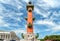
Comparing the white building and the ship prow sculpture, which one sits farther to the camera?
the white building

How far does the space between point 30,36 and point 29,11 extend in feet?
29.4

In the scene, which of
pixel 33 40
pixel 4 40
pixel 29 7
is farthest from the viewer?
pixel 4 40

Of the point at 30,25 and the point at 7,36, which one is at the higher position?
the point at 30,25

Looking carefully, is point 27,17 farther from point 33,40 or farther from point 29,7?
point 33,40

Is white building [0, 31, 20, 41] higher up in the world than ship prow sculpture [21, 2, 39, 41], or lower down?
lower down

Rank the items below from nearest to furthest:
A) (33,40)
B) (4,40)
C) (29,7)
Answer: (33,40) → (29,7) → (4,40)

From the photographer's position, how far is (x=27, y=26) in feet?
161

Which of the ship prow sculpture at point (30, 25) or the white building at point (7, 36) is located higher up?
the ship prow sculpture at point (30, 25)

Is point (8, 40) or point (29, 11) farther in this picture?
point (8, 40)

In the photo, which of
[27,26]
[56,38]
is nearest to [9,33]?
[27,26]

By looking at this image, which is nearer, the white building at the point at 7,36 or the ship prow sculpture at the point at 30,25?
the ship prow sculpture at the point at 30,25

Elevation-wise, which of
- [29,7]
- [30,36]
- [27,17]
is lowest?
[30,36]

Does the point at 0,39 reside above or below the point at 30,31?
below

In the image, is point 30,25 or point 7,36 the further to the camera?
point 7,36
